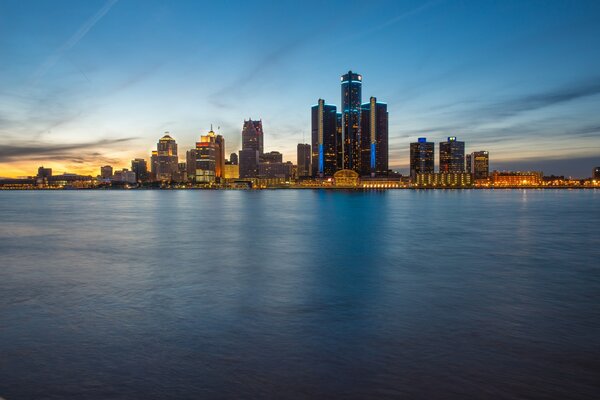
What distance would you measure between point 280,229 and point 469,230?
21569mm

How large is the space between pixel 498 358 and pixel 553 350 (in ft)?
6.38

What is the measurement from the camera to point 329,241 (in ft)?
125

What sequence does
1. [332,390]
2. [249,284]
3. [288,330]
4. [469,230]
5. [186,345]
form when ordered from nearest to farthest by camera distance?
[332,390], [186,345], [288,330], [249,284], [469,230]

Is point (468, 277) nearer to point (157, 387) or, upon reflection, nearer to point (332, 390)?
point (332, 390)

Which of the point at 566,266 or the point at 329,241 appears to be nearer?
the point at 566,266

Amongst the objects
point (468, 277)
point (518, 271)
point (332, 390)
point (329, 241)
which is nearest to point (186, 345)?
point (332, 390)

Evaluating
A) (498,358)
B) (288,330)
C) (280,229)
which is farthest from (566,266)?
(280,229)

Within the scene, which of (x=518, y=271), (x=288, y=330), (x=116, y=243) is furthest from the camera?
(x=116, y=243)

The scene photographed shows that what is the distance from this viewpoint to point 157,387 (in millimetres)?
9523

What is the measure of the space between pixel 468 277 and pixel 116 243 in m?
29.5

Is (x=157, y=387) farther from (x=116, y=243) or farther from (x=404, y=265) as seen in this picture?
(x=116, y=243)

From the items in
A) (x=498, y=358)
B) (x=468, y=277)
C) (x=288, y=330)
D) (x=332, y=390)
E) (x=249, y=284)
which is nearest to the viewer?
(x=332, y=390)

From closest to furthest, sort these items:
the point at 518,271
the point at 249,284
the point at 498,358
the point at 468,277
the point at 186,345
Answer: the point at 498,358 < the point at 186,345 < the point at 249,284 < the point at 468,277 < the point at 518,271

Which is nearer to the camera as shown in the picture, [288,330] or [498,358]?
[498,358]
